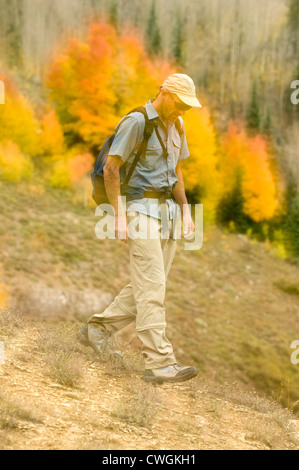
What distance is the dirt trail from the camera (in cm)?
331

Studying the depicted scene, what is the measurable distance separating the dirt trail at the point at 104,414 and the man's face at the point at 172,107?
2.14 m

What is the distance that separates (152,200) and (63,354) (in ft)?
4.89

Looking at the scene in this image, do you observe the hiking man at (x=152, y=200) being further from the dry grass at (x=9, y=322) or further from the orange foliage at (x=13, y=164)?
the orange foliage at (x=13, y=164)

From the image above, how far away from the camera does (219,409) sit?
445 centimetres

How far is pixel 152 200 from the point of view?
444 centimetres

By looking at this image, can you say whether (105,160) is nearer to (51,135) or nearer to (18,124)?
(51,135)

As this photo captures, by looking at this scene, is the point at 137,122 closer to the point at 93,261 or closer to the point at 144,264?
the point at 144,264

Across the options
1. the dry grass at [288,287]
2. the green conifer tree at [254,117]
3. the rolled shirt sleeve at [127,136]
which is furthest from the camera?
the green conifer tree at [254,117]

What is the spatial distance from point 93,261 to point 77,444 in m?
22.1

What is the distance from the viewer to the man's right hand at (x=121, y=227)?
14.1 feet

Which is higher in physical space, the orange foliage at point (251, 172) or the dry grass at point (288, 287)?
the orange foliage at point (251, 172)
